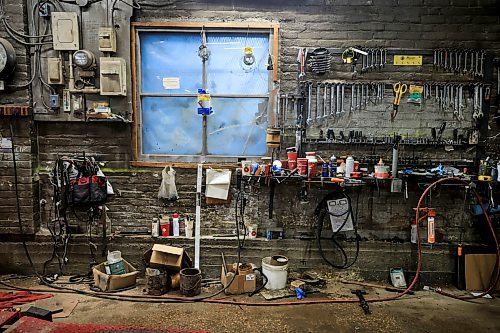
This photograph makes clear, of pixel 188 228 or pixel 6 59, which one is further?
pixel 188 228

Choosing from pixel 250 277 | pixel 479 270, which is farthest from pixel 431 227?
pixel 250 277

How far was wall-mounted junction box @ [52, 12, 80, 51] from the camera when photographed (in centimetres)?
380

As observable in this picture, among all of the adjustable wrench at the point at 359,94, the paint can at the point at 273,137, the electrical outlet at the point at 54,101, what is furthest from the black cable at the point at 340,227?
the electrical outlet at the point at 54,101

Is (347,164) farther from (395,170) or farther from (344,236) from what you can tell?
(344,236)

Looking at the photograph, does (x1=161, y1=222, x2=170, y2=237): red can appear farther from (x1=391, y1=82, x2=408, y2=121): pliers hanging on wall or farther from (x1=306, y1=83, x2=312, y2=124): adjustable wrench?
(x1=391, y1=82, x2=408, y2=121): pliers hanging on wall

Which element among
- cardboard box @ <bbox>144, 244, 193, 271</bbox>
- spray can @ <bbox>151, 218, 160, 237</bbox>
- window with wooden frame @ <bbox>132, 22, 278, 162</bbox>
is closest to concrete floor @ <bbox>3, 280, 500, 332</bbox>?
cardboard box @ <bbox>144, 244, 193, 271</bbox>

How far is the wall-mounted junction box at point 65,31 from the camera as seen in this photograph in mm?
3805

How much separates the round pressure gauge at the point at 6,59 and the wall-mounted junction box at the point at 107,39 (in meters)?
0.88

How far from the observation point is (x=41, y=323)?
1795 millimetres

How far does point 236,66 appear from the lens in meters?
3.96

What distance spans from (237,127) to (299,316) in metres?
1.95

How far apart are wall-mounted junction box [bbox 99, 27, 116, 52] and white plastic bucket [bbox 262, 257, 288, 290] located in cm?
267

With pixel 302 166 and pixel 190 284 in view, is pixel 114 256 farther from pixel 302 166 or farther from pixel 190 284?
pixel 302 166

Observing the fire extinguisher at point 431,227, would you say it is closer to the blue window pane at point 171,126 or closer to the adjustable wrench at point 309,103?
the adjustable wrench at point 309,103
